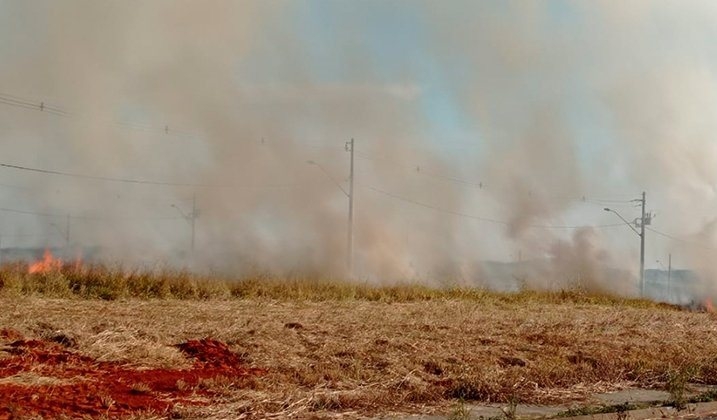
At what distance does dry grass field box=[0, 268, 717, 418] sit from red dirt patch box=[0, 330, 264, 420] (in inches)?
6.4

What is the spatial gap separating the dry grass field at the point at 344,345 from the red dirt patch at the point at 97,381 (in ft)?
0.53

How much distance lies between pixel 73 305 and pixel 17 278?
3.20 metres

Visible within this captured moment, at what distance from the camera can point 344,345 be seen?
13.1 metres

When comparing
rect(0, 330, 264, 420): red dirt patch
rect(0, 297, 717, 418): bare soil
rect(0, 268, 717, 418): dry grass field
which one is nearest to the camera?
rect(0, 330, 264, 420): red dirt patch

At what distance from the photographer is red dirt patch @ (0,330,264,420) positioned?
7965 mm

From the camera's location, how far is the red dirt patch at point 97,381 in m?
7.96

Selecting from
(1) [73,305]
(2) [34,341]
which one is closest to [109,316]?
(1) [73,305]

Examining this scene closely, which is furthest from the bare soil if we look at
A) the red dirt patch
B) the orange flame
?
the orange flame

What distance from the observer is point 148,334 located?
500 inches

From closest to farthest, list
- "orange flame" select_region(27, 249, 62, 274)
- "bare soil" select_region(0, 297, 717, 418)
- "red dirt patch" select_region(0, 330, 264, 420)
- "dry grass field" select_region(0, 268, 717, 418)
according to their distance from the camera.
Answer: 1. "red dirt patch" select_region(0, 330, 264, 420)
2. "bare soil" select_region(0, 297, 717, 418)
3. "dry grass field" select_region(0, 268, 717, 418)
4. "orange flame" select_region(27, 249, 62, 274)

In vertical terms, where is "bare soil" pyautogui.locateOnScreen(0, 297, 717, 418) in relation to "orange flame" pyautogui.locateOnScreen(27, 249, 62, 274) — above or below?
below

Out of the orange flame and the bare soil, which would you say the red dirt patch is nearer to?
the bare soil

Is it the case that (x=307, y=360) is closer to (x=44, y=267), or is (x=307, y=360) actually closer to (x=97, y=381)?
(x=97, y=381)

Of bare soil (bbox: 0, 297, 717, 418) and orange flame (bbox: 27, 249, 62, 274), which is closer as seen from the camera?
bare soil (bbox: 0, 297, 717, 418)
